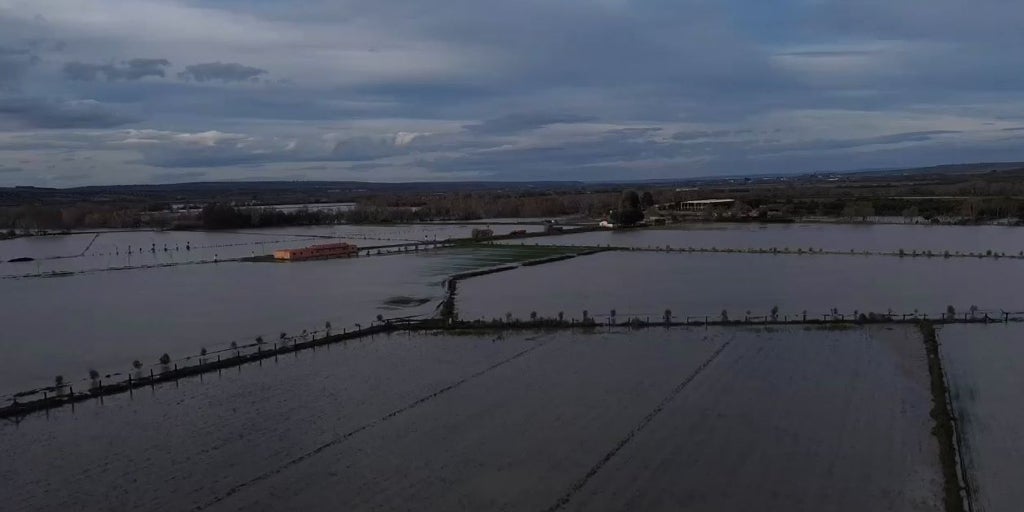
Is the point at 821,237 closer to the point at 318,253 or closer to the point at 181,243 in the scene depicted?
the point at 318,253

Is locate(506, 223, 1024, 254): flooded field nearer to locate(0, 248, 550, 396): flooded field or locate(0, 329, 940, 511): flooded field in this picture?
locate(0, 248, 550, 396): flooded field

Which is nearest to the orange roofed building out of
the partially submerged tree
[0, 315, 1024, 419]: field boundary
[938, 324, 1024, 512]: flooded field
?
[0, 315, 1024, 419]: field boundary

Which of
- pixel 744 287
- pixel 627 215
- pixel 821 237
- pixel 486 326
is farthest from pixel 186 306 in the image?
pixel 627 215

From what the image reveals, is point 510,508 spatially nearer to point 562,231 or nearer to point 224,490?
point 224,490

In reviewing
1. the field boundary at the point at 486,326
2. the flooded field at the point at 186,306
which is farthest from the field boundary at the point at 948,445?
the flooded field at the point at 186,306

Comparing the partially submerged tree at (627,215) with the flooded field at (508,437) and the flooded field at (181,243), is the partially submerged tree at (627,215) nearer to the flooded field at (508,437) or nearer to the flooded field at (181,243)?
the flooded field at (181,243)
